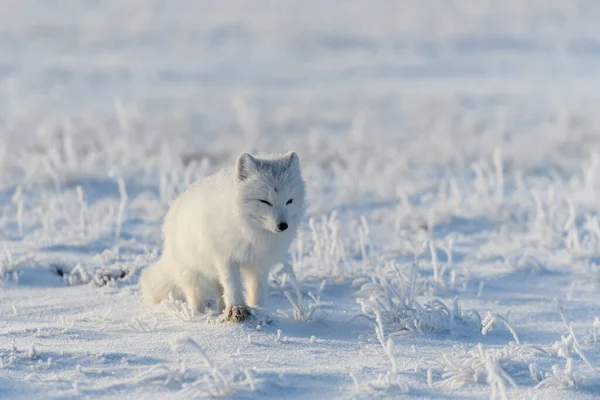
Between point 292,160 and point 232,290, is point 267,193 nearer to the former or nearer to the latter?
point 292,160

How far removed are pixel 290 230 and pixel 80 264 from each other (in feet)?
7.52

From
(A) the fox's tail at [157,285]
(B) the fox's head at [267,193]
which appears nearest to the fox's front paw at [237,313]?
(B) the fox's head at [267,193]

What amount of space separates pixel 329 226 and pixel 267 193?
2292 millimetres

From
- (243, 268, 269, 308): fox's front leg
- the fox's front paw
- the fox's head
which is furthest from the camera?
(243, 268, 269, 308): fox's front leg

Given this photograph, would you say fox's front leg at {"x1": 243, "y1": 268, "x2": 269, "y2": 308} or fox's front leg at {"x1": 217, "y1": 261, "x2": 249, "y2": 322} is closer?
fox's front leg at {"x1": 217, "y1": 261, "x2": 249, "y2": 322}

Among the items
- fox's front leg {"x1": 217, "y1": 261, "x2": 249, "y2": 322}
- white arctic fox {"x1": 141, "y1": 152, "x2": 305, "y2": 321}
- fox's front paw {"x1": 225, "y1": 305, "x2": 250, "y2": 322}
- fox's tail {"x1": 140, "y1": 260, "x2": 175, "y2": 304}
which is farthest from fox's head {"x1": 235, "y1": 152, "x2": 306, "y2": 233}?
fox's tail {"x1": 140, "y1": 260, "x2": 175, "y2": 304}

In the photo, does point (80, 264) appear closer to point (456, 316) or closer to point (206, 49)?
point (456, 316)

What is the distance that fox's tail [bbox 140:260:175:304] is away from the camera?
569 centimetres

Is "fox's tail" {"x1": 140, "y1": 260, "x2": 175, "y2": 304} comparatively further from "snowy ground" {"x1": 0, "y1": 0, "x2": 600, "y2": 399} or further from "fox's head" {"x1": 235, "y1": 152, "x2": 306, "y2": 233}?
"fox's head" {"x1": 235, "y1": 152, "x2": 306, "y2": 233}

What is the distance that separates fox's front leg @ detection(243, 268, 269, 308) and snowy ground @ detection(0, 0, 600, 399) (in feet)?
0.32

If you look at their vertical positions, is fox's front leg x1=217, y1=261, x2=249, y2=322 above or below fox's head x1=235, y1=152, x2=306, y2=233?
below

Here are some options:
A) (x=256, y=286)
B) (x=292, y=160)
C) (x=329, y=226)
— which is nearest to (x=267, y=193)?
(x=292, y=160)

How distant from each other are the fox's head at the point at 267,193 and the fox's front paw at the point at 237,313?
1.63 feet

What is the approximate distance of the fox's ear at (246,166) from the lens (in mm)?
5039
